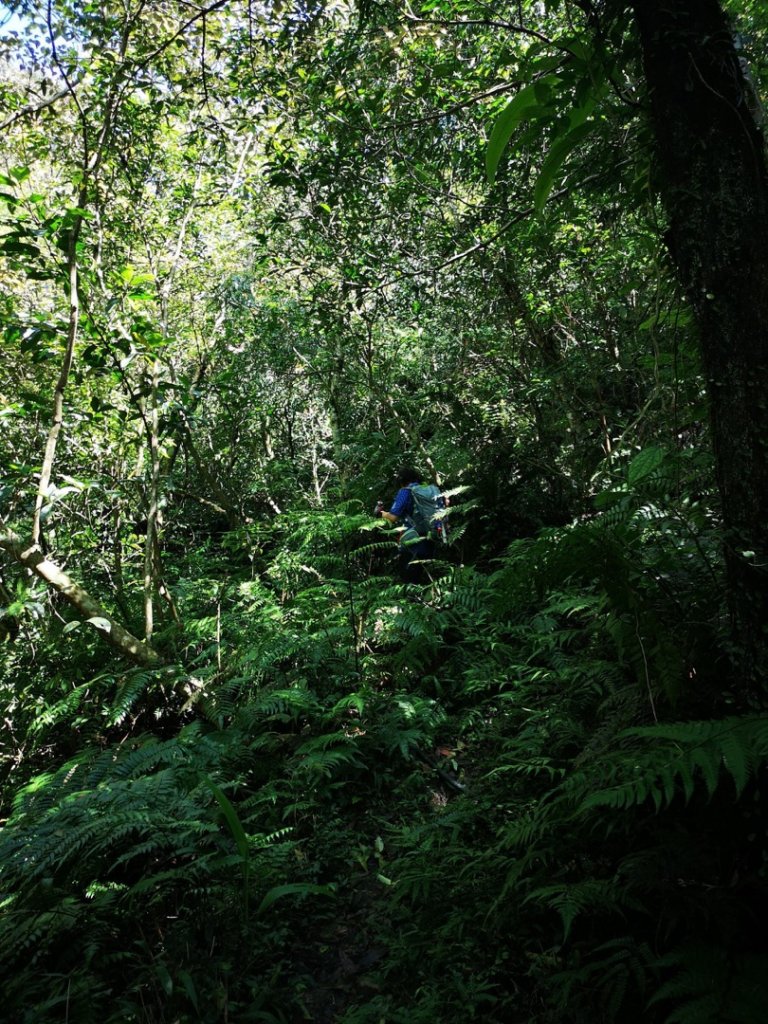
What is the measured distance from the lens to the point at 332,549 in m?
7.61

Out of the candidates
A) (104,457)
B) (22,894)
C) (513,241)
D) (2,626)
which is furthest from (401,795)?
(513,241)

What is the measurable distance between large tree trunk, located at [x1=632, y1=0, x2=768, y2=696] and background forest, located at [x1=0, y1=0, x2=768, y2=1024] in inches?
0.4

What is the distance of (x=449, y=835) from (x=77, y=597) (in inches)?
109

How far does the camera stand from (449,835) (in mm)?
3189

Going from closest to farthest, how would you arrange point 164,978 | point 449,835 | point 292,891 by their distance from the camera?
point 164,978 → point 292,891 → point 449,835

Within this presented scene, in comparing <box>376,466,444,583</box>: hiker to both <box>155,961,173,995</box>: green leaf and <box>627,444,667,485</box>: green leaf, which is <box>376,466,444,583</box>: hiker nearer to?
<box>627,444,667,485</box>: green leaf

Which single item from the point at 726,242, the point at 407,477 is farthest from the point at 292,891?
the point at 407,477

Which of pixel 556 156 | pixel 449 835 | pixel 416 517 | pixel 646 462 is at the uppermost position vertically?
pixel 556 156

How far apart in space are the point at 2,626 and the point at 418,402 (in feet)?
20.0

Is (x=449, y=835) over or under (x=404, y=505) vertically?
under

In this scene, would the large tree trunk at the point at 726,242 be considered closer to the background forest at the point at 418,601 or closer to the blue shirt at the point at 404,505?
the background forest at the point at 418,601

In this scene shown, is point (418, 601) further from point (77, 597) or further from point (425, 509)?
point (77, 597)

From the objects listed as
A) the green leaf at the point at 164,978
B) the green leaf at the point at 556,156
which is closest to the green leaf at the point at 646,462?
the green leaf at the point at 556,156

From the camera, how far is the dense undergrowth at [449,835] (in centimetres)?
198
